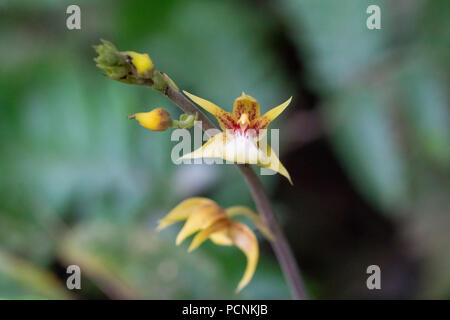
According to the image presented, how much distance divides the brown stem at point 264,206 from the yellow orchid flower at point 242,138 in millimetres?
20

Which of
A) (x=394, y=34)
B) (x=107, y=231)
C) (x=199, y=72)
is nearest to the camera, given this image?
(x=107, y=231)

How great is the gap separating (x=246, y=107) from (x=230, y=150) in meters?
0.16

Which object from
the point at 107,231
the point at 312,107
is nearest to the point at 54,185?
the point at 107,231

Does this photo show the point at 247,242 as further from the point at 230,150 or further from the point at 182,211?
the point at 230,150

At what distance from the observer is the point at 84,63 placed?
2.30 metres

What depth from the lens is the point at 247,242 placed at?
1062mm

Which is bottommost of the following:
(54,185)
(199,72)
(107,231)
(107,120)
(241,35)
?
(107,231)

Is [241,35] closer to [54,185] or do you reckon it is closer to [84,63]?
[84,63]

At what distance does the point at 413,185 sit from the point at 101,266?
123cm

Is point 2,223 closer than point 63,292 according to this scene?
No

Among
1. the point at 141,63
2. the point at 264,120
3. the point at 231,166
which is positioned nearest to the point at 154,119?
the point at 141,63

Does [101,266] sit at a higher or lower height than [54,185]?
lower

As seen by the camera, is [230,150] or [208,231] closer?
[230,150]

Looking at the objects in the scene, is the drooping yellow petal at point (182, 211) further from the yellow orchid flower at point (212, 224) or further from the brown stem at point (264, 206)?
the brown stem at point (264, 206)
